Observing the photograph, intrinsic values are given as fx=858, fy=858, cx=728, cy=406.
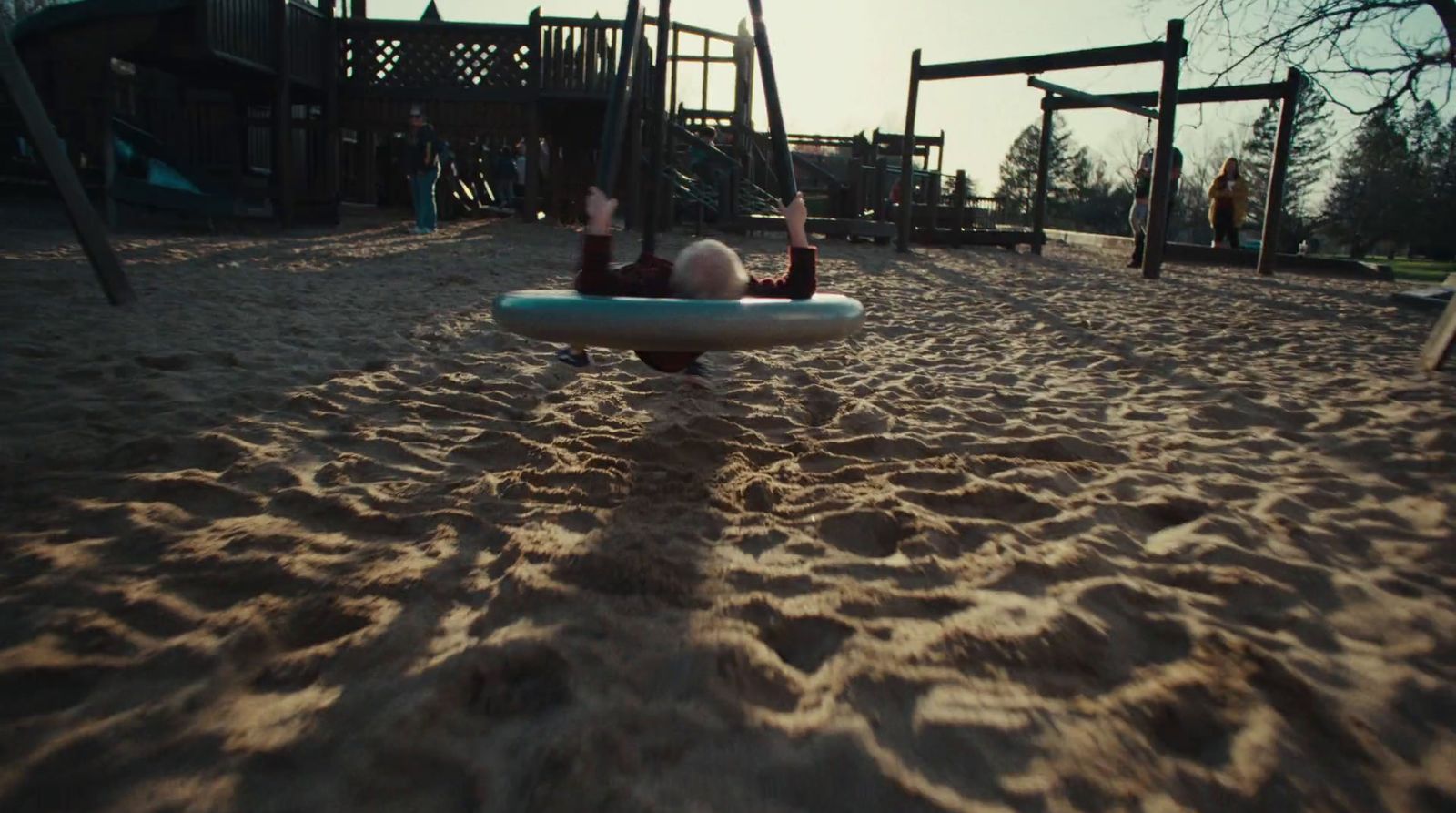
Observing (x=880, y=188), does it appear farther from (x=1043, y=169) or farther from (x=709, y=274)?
(x=709, y=274)

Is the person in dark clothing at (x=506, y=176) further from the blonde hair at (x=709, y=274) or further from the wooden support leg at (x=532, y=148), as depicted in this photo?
the blonde hair at (x=709, y=274)

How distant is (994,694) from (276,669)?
1364mm

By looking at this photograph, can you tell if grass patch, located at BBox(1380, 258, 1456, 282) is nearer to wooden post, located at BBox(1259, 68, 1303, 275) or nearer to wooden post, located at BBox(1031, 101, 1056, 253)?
wooden post, located at BBox(1259, 68, 1303, 275)

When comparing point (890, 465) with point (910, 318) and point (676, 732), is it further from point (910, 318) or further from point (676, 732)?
point (910, 318)

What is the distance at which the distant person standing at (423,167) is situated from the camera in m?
11.5

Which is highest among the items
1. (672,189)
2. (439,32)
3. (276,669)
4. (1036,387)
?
(439,32)

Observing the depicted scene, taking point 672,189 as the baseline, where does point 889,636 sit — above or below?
below

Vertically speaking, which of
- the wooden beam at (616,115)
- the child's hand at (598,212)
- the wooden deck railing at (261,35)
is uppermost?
the wooden deck railing at (261,35)

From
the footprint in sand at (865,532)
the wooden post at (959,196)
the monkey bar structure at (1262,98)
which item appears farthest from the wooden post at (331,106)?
the footprint in sand at (865,532)

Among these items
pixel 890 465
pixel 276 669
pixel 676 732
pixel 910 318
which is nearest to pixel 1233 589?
pixel 890 465

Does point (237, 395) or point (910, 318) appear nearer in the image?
point (237, 395)

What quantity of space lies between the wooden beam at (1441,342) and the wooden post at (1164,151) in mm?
5729

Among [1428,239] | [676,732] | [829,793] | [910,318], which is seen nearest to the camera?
[829,793]

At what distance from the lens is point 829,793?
1340 millimetres
